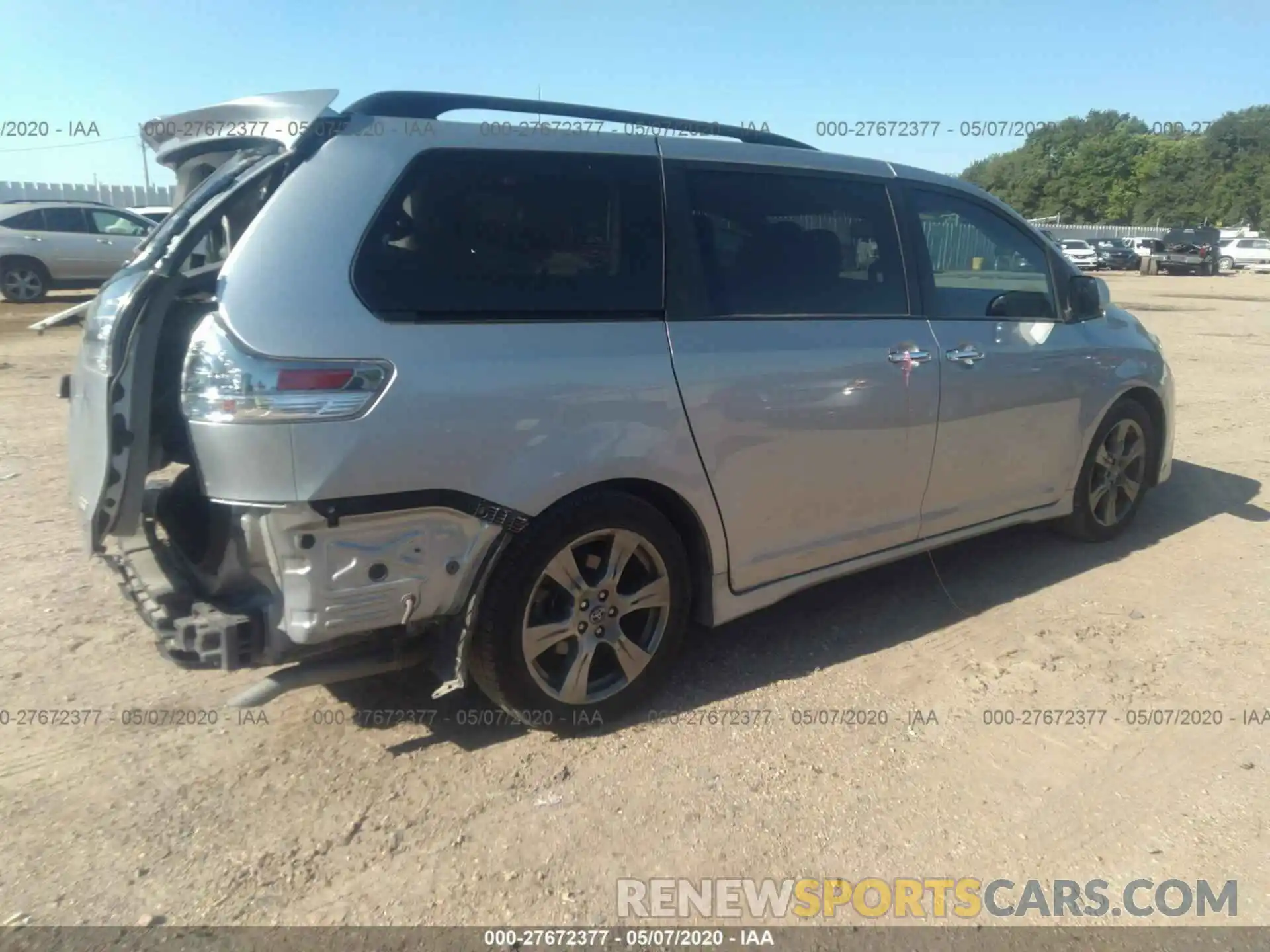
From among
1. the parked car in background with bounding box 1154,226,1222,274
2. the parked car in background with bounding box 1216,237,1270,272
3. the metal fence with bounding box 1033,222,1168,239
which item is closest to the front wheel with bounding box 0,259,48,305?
the parked car in background with bounding box 1154,226,1222,274

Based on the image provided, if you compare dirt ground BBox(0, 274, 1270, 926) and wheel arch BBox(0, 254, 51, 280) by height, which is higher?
wheel arch BBox(0, 254, 51, 280)

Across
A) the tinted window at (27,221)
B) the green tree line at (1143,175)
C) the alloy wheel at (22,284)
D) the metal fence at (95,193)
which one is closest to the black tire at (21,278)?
the alloy wheel at (22,284)

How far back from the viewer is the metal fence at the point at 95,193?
28.8 m

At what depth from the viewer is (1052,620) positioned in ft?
13.5

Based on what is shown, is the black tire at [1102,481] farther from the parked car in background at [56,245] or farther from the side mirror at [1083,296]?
the parked car in background at [56,245]

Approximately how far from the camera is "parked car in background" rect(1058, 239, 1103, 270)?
123 feet

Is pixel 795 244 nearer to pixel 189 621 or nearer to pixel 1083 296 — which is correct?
pixel 1083 296

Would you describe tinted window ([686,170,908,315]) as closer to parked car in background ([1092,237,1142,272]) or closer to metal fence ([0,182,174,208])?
metal fence ([0,182,174,208])

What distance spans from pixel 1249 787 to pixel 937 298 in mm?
2136

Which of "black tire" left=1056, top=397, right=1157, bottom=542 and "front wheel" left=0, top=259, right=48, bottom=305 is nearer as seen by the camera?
"black tire" left=1056, top=397, right=1157, bottom=542

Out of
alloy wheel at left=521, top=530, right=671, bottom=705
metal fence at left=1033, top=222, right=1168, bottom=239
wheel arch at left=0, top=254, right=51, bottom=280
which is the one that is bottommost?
alloy wheel at left=521, top=530, right=671, bottom=705

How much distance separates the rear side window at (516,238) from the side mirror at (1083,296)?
8.21ft

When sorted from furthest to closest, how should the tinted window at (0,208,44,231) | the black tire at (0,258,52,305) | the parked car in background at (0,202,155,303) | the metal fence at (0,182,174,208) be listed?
1. the metal fence at (0,182,174,208)
2. the black tire at (0,258,52,305)
3. the parked car in background at (0,202,155,303)
4. the tinted window at (0,208,44,231)

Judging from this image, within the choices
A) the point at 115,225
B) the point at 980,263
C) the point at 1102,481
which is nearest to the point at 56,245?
Answer: the point at 115,225
